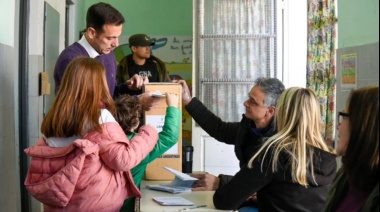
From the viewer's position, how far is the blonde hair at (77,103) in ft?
7.84

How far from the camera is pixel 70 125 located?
2387mm

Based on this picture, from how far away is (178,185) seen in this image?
3164 mm

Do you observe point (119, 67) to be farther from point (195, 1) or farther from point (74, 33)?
point (74, 33)

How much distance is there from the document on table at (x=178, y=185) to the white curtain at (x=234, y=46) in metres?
2.50

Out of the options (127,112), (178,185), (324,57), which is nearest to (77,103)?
(127,112)

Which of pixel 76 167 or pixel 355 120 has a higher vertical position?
pixel 355 120

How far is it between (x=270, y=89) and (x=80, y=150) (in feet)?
4.13

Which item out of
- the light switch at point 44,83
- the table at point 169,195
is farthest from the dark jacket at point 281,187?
the light switch at point 44,83

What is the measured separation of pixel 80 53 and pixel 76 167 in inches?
37.6

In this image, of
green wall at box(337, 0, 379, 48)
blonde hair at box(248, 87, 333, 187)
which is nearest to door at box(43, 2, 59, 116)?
green wall at box(337, 0, 379, 48)

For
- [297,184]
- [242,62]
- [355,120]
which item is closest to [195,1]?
[242,62]

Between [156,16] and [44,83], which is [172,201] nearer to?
[44,83]

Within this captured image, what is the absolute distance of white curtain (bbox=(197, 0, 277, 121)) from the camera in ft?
18.2

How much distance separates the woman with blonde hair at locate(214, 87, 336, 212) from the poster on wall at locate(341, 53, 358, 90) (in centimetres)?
73
